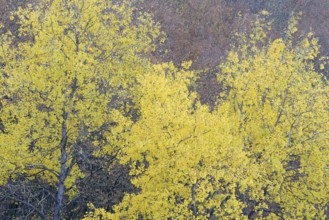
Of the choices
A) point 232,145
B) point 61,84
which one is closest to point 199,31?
point 232,145

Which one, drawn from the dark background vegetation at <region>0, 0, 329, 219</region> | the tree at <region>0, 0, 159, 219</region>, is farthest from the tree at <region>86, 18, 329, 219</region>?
the dark background vegetation at <region>0, 0, 329, 219</region>

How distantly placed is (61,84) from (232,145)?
247 inches

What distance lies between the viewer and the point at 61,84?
1355 centimetres

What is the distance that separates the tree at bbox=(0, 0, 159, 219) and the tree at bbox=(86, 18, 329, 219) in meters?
1.48

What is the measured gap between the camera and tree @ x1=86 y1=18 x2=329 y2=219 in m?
12.1

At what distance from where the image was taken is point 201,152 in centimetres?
1229

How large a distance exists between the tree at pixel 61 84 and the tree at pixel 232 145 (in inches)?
58.4

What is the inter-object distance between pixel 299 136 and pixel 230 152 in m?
3.26

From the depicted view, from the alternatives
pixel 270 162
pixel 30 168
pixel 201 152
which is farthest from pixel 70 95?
pixel 270 162

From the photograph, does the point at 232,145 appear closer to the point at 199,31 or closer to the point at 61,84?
the point at 61,84

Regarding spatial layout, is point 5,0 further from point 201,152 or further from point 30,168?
point 201,152

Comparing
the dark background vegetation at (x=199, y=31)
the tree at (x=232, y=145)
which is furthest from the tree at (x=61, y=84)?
the dark background vegetation at (x=199, y=31)

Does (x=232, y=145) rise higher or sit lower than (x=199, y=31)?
lower

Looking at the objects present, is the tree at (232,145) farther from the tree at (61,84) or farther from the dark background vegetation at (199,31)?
the dark background vegetation at (199,31)
